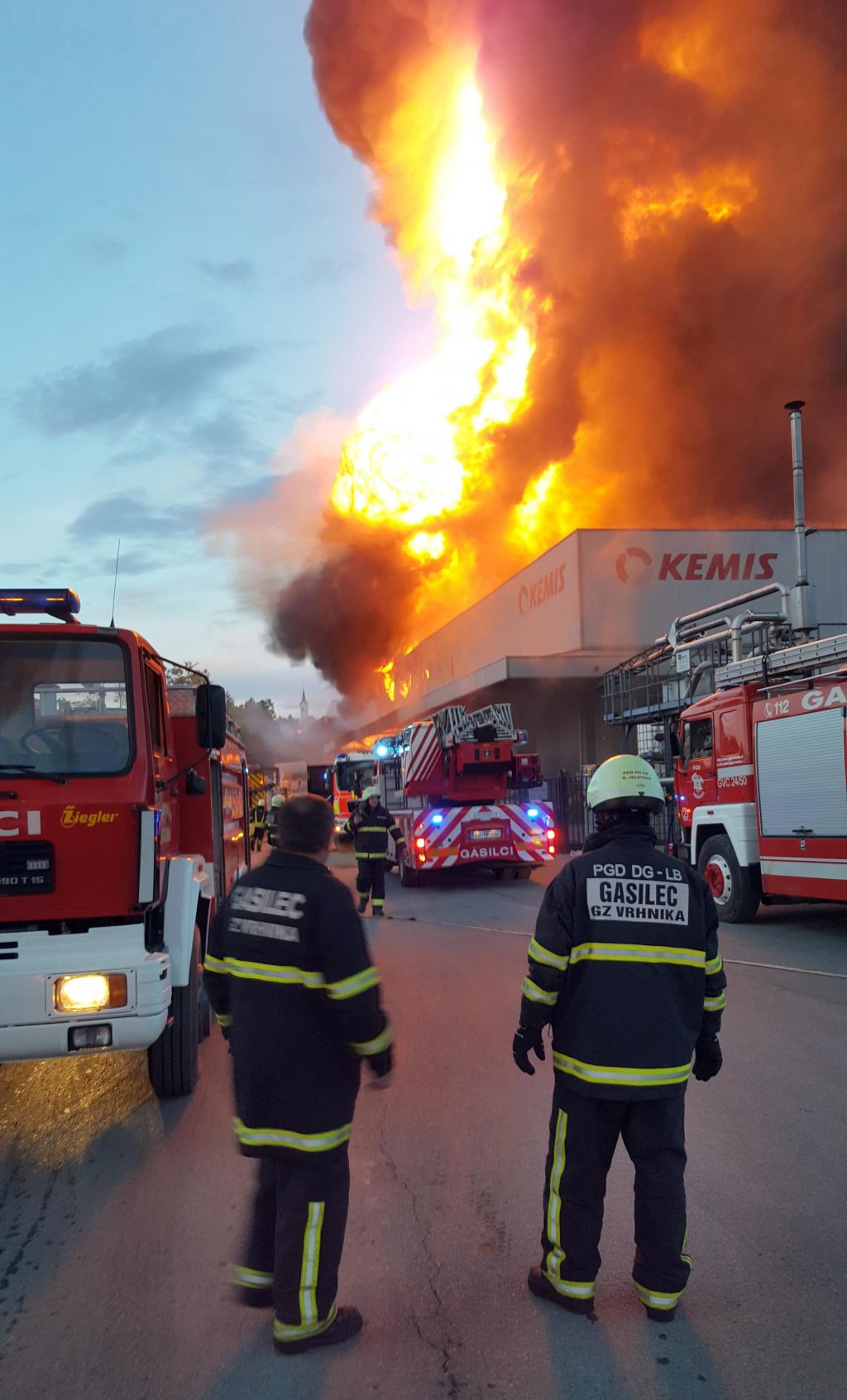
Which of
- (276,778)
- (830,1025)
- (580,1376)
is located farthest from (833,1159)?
(276,778)

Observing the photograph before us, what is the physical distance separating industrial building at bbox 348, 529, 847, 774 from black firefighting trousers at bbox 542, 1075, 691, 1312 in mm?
23062

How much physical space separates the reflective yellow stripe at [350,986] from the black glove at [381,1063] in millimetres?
196

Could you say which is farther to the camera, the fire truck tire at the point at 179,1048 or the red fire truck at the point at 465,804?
the red fire truck at the point at 465,804

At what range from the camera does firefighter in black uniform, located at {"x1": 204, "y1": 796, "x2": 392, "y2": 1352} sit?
2793 millimetres

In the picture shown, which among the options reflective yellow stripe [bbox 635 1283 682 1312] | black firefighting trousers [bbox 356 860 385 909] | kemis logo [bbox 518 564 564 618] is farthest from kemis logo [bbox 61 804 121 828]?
kemis logo [bbox 518 564 564 618]

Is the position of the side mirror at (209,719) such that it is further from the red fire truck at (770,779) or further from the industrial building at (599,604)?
the industrial building at (599,604)

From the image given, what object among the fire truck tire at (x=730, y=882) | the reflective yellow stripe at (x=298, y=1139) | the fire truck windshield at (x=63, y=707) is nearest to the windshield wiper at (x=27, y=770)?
the fire truck windshield at (x=63, y=707)

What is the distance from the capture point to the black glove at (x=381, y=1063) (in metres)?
2.81

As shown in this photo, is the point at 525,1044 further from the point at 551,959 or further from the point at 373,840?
the point at 373,840

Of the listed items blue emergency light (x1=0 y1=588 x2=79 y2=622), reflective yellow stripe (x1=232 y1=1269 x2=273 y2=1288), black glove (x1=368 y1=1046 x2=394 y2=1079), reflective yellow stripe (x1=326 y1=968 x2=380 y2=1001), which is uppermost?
blue emergency light (x1=0 y1=588 x2=79 y2=622)

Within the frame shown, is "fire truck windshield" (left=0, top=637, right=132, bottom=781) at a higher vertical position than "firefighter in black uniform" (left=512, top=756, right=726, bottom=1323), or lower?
higher

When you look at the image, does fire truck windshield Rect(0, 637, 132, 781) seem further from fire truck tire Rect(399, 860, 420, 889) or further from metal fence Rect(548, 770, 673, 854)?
metal fence Rect(548, 770, 673, 854)

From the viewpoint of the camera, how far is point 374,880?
1216cm

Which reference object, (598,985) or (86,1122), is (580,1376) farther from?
(86,1122)
